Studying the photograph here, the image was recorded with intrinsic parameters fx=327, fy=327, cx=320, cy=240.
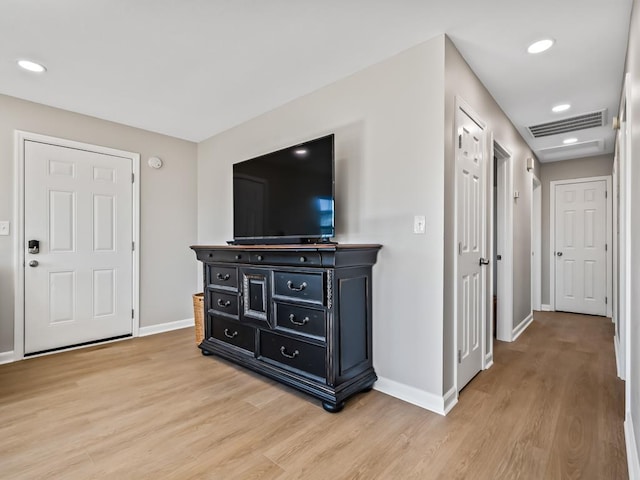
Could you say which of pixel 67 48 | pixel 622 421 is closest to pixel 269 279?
pixel 67 48

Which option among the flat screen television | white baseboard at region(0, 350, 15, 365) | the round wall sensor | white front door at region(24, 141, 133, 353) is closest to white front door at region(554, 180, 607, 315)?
the flat screen television

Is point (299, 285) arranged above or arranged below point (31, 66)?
below

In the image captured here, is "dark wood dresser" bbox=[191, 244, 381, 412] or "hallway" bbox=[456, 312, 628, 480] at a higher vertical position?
"dark wood dresser" bbox=[191, 244, 381, 412]

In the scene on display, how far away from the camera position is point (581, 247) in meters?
4.82

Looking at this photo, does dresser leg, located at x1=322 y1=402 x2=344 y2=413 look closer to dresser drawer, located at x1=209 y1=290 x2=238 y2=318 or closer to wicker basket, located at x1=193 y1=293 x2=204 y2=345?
dresser drawer, located at x1=209 y1=290 x2=238 y2=318

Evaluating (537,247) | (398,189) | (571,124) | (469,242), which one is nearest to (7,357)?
(398,189)

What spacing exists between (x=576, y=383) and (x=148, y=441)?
9.56 feet

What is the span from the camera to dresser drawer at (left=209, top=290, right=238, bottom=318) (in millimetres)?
2721

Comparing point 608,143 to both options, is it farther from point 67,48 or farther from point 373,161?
point 67,48

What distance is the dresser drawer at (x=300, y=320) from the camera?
2091 millimetres

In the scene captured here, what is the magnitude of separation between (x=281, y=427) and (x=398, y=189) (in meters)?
1.64

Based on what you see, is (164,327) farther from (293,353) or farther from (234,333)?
(293,353)

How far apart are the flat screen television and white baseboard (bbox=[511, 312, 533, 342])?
2529 mm

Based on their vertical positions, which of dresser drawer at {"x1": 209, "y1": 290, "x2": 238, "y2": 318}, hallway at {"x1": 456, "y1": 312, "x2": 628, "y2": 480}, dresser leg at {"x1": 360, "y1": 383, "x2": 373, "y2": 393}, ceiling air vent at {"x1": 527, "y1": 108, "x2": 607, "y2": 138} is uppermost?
ceiling air vent at {"x1": 527, "y1": 108, "x2": 607, "y2": 138}
